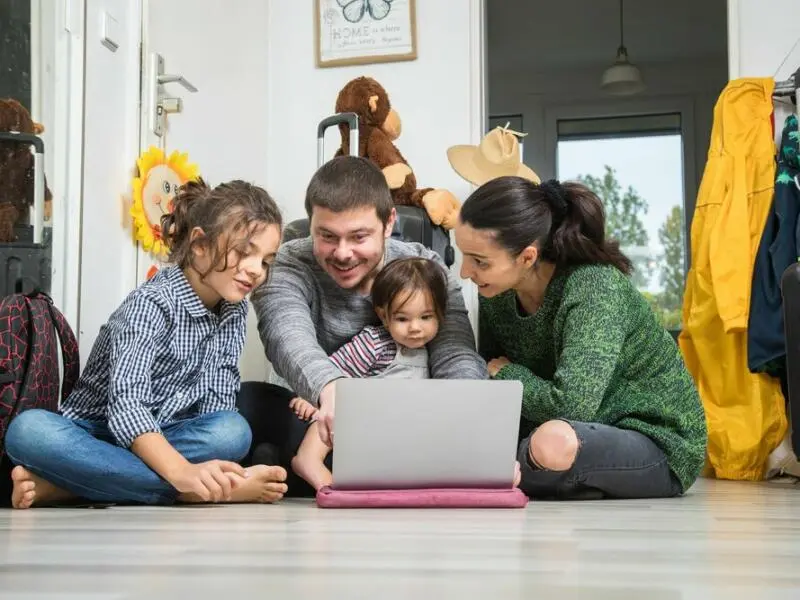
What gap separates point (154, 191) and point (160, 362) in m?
0.97

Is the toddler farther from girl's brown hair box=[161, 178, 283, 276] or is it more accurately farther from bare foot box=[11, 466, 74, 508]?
bare foot box=[11, 466, 74, 508]

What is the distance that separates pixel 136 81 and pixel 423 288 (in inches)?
44.8

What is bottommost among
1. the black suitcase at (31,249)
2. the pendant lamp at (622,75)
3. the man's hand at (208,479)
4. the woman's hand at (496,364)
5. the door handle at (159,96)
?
the man's hand at (208,479)

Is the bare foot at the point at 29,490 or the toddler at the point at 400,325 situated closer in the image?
the bare foot at the point at 29,490

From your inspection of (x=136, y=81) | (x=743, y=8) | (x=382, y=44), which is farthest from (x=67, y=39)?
(x=743, y=8)

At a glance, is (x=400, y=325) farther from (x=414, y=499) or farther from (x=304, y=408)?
(x=414, y=499)

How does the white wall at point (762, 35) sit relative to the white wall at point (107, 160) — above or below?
above

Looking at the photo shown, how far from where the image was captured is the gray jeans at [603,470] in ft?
5.78

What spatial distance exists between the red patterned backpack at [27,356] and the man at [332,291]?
1.26 ft

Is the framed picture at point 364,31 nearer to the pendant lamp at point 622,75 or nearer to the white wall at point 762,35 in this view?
the white wall at point 762,35

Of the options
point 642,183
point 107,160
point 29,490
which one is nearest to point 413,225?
point 107,160

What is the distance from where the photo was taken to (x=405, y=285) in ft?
6.21

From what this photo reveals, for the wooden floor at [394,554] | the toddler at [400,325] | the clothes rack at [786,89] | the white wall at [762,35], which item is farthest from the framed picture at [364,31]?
the wooden floor at [394,554]

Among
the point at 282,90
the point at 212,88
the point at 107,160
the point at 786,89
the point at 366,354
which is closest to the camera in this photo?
the point at 366,354
